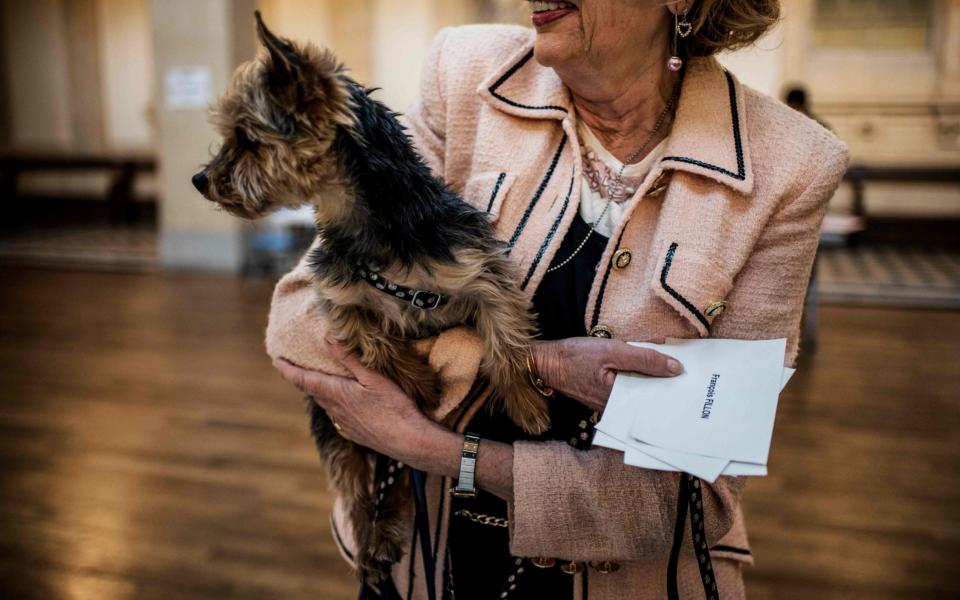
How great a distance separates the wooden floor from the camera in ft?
9.70

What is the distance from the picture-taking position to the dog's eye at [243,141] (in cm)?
120

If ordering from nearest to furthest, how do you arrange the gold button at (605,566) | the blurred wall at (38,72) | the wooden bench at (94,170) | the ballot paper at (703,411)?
1. the ballot paper at (703,411)
2. the gold button at (605,566)
3. the wooden bench at (94,170)
4. the blurred wall at (38,72)

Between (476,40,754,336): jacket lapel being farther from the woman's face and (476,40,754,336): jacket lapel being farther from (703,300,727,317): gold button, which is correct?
the woman's face

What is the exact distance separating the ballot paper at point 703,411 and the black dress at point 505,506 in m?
0.17

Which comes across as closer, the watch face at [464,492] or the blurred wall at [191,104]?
the watch face at [464,492]

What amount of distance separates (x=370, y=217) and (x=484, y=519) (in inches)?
21.9

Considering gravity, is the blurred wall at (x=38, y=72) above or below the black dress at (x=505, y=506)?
above

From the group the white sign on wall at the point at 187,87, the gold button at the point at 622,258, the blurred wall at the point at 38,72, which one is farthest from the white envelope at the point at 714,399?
the blurred wall at the point at 38,72

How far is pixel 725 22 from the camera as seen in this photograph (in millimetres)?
1344

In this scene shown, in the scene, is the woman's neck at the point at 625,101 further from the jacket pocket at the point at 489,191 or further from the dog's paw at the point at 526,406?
the dog's paw at the point at 526,406

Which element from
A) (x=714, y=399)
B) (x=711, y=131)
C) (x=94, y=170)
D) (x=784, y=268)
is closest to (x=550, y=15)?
(x=711, y=131)

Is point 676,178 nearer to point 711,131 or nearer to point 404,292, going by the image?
point 711,131

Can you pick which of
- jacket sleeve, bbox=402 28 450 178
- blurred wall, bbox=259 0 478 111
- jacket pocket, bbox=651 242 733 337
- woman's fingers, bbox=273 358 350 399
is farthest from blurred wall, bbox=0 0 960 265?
jacket pocket, bbox=651 242 733 337

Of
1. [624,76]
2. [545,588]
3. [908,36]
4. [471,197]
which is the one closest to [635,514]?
[545,588]
